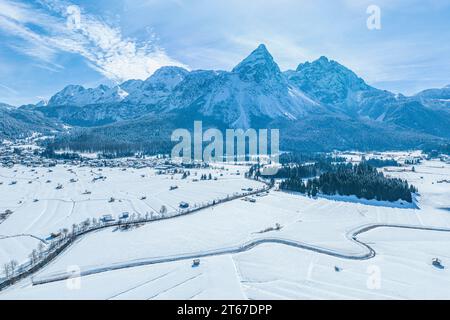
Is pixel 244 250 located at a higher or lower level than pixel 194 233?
lower

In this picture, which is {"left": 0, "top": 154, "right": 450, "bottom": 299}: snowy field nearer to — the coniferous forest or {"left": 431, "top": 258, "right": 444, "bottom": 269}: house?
{"left": 431, "top": 258, "right": 444, "bottom": 269}: house

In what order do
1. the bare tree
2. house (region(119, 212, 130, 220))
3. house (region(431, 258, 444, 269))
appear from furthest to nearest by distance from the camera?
house (region(119, 212, 130, 220)), house (region(431, 258, 444, 269)), the bare tree

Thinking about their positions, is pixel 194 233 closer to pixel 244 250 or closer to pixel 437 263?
pixel 244 250

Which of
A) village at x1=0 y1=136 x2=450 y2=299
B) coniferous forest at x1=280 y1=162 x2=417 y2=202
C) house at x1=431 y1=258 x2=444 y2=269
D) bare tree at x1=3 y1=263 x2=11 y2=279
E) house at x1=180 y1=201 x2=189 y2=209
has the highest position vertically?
coniferous forest at x1=280 y1=162 x2=417 y2=202

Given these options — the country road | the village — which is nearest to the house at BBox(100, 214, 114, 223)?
the village

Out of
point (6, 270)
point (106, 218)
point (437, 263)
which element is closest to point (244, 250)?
point (437, 263)

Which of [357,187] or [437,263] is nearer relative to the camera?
[437,263]

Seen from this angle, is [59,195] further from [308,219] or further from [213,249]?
[308,219]

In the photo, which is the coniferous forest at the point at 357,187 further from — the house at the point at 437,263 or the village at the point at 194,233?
the house at the point at 437,263

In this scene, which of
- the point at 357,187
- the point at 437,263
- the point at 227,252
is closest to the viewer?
the point at 437,263
